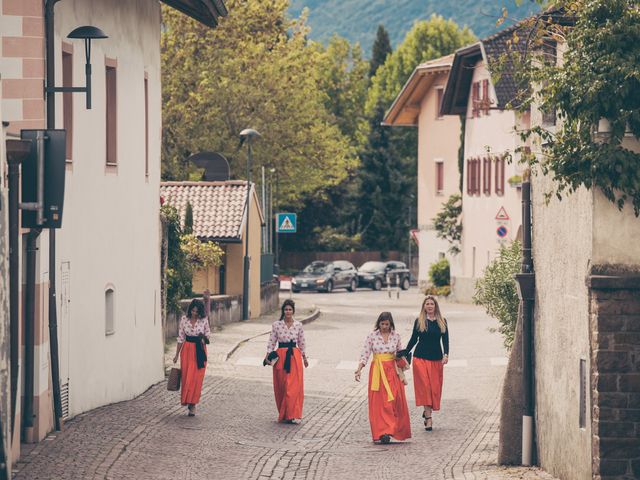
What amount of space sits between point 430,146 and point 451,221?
656 centimetres

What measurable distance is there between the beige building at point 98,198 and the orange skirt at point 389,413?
3.68 m

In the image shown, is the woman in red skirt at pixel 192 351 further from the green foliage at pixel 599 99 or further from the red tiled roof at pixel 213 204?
the red tiled roof at pixel 213 204

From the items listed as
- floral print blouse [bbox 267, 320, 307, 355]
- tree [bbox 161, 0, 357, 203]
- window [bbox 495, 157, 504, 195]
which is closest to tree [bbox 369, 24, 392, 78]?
tree [bbox 161, 0, 357, 203]

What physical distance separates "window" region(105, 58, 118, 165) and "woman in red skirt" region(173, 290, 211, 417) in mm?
2724

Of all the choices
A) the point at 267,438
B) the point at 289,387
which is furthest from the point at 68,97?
the point at 267,438

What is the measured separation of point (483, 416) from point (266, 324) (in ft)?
66.2

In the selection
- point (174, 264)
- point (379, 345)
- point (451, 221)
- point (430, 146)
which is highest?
point (430, 146)

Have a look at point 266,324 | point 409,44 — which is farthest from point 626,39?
point 409,44

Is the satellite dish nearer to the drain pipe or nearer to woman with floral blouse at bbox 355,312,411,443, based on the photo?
woman with floral blouse at bbox 355,312,411,443

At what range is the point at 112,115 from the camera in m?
21.3

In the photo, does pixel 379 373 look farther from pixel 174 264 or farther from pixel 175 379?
pixel 174 264

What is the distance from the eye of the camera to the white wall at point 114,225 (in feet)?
60.7

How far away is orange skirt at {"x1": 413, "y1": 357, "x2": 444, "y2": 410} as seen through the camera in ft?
61.3

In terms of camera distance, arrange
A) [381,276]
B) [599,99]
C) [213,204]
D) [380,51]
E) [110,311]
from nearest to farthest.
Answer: [599,99] < [110,311] < [213,204] < [381,276] < [380,51]
